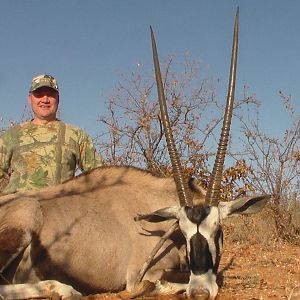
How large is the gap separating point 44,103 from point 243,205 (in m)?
2.55

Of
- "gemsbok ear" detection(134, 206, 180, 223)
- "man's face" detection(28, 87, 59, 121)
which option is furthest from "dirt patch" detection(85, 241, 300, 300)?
"man's face" detection(28, 87, 59, 121)

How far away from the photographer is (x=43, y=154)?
5.78 meters

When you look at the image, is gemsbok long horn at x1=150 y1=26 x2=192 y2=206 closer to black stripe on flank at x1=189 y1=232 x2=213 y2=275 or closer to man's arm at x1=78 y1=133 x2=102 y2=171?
black stripe on flank at x1=189 y1=232 x2=213 y2=275

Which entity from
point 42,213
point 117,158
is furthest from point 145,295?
point 117,158

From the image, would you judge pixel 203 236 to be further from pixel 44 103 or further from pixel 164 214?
pixel 44 103

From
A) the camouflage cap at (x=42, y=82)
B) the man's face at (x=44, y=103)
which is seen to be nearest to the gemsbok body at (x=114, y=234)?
the man's face at (x=44, y=103)

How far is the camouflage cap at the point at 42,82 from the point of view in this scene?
5957mm

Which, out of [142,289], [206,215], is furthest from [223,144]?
[142,289]

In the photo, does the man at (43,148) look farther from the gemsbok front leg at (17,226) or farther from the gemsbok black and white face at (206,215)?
the gemsbok black and white face at (206,215)

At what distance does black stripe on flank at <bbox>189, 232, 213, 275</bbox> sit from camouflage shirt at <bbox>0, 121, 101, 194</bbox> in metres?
2.12

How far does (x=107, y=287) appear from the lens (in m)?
4.65

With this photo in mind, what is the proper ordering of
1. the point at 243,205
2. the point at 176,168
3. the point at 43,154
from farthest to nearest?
the point at 43,154, the point at 176,168, the point at 243,205

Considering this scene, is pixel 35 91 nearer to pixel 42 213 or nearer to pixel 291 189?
pixel 42 213

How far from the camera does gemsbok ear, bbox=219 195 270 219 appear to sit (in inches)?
180
